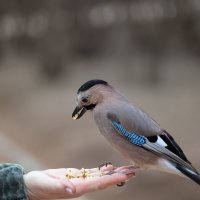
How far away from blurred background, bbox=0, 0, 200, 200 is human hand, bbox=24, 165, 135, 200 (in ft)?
12.3

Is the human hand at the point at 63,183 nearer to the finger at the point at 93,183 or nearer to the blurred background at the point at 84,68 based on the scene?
the finger at the point at 93,183

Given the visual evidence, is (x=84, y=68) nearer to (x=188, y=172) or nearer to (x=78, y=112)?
(x=78, y=112)

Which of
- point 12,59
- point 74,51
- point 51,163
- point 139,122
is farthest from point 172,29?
point 139,122

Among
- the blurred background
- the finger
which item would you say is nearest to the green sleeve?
the finger

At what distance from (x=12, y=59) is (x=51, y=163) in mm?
4275

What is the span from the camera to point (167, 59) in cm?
1007

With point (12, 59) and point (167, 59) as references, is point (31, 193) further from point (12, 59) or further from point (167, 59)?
point (12, 59)

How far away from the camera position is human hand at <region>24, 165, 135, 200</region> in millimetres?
2775

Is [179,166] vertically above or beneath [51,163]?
above

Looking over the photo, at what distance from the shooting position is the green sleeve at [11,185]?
2.89 meters

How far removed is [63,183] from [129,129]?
0.61m

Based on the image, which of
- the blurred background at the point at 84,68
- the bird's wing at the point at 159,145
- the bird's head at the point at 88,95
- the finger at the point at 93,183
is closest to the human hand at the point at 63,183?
the finger at the point at 93,183

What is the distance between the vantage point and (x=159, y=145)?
323 cm

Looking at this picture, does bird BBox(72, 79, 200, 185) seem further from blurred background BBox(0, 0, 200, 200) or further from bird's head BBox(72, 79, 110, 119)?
blurred background BBox(0, 0, 200, 200)
